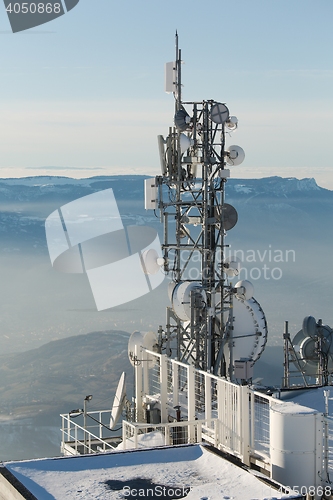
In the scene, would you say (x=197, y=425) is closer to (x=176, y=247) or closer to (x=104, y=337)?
(x=176, y=247)

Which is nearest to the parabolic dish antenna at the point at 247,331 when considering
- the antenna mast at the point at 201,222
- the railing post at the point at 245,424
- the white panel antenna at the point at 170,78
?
the antenna mast at the point at 201,222

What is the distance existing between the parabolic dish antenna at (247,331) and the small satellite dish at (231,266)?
796 mm

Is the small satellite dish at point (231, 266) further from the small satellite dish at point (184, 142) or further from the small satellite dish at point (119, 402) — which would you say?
the small satellite dish at point (119, 402)

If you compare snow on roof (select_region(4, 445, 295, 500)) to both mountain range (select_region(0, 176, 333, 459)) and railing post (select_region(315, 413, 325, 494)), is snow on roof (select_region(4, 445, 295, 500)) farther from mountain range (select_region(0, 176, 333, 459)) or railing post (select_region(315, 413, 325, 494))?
mountain range (select_region(0, 176, 333, 459))

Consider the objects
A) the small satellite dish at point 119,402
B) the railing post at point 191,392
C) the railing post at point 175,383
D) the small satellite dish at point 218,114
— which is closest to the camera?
the railing post at point 191,392

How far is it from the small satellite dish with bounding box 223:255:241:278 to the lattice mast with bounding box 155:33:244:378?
0.09 metres

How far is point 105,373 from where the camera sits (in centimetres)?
10631

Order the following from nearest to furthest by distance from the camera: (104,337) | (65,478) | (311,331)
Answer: (65,478), (311,331), (104,337)

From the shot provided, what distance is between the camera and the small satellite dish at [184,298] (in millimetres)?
21031

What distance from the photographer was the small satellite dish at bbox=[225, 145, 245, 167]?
72.7 feet

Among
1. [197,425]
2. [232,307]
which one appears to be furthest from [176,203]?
[197,425]

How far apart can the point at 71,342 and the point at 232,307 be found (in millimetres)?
96727

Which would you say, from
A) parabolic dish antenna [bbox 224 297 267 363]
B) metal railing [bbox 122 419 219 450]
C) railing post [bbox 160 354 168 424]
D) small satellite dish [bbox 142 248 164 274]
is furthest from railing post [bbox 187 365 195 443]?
small satellite dish [bbox 142 248 164 274]

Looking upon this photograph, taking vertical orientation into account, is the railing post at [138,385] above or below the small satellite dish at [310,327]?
below
